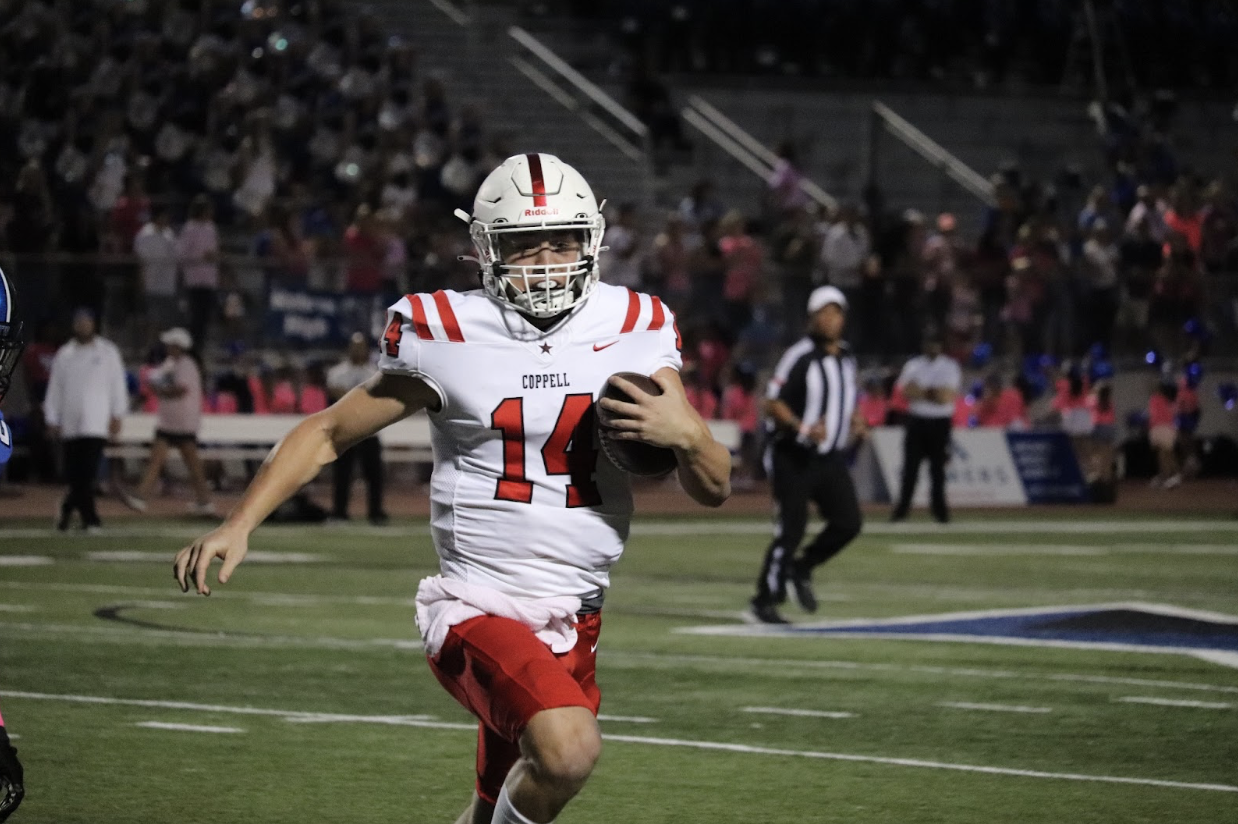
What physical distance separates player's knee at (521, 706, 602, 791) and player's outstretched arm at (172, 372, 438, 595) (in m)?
0.82

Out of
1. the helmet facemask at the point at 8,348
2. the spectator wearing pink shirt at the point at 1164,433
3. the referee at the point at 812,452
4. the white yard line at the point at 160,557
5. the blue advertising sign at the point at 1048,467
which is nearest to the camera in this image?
the helmet facemask at the point at 8,348

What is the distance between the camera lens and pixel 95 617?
12953mm

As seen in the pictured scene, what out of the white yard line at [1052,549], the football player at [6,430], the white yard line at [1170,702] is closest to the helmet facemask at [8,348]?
the football player at [6,430]

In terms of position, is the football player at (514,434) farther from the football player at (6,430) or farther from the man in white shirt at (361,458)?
the man in white shirt at (361,458)

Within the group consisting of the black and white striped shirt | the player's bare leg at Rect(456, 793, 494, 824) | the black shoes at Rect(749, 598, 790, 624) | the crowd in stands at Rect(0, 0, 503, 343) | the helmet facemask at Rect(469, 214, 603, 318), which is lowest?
the black shoes at Rect(749, 598, 790, 624)

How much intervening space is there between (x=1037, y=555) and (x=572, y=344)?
13.6m

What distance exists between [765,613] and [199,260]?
1026 cm

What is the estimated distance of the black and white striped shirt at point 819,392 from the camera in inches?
534

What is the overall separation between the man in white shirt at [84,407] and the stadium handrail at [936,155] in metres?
13.3

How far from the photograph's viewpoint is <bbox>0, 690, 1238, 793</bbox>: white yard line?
26.5 ft

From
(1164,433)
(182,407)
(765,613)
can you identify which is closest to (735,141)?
(1164,433)

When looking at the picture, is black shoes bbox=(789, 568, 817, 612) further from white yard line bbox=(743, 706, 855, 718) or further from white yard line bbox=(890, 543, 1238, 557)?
white yard line bbox=(890, 543, 1238, 557)

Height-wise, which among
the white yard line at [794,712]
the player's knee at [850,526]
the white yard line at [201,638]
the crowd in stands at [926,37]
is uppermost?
the crowd in stands at [926,37]

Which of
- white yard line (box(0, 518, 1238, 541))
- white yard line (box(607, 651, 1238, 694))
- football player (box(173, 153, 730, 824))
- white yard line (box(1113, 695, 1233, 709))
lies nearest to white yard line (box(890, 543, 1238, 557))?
white yard line (box(0, 518, 1238, 541))
